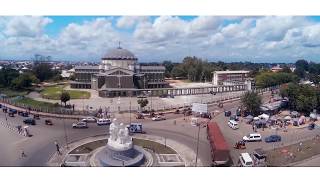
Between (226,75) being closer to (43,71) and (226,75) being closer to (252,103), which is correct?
(252,103)

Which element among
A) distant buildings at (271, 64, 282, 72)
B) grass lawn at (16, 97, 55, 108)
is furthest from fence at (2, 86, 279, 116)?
distant buildings at (271, 64, 282, 72)

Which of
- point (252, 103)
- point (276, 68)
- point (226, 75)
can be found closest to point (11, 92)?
point (252, 103)

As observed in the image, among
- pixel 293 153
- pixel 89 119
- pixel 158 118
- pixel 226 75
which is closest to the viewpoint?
pixel 293 153

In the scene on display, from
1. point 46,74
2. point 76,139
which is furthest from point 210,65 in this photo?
point 76,139

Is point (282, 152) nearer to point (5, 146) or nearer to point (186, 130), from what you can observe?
point (186, 130)

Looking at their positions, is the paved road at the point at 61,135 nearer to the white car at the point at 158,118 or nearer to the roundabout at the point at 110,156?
the white car at the point at 158,118

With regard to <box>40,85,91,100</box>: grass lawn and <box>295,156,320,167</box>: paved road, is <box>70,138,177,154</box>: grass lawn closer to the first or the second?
<box>295,156,320,167</box>: paved road
